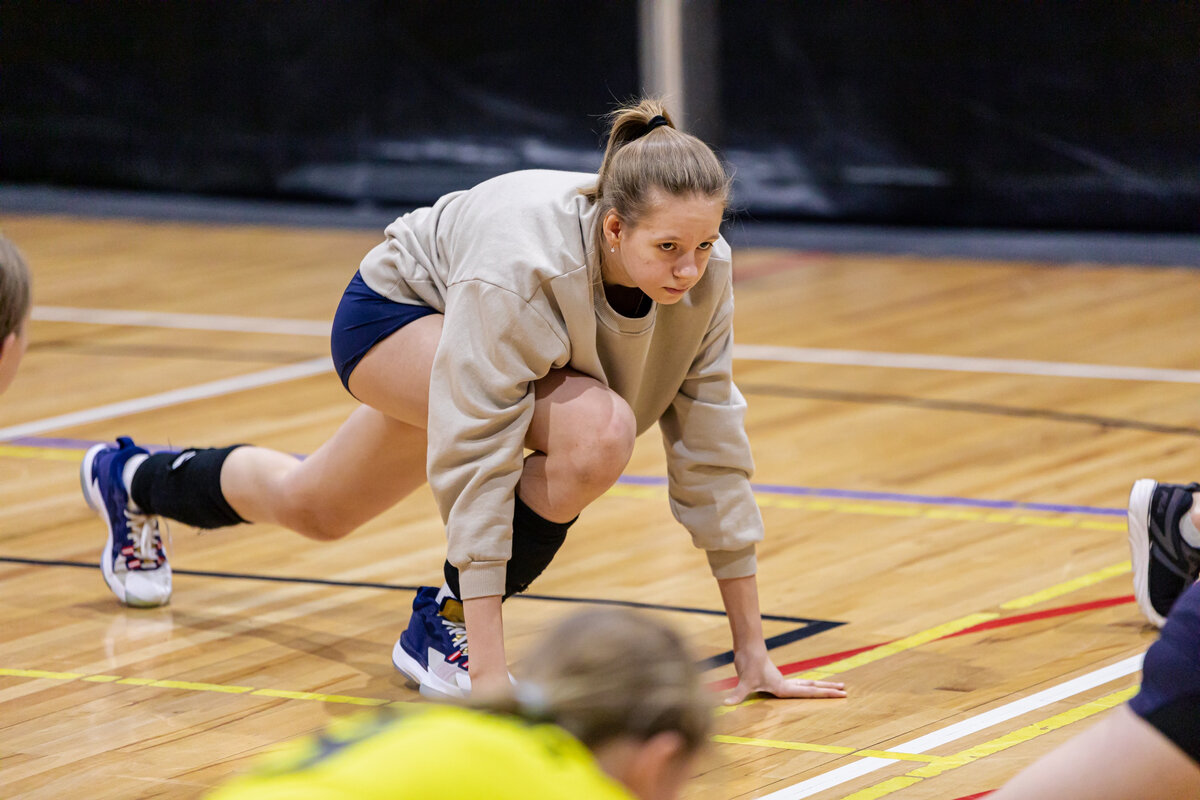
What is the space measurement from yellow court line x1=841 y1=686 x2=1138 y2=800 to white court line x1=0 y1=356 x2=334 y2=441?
91.6 inches

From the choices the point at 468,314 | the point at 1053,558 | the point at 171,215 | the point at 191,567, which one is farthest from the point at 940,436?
the point at 171,215

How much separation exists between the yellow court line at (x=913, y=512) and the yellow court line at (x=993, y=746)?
2.97 ft

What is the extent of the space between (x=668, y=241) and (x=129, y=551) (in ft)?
4.26

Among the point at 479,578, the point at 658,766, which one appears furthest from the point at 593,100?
the point at 658,766

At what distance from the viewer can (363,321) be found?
267 centimetres

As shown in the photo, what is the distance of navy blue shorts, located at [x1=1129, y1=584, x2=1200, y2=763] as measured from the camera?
1657mm

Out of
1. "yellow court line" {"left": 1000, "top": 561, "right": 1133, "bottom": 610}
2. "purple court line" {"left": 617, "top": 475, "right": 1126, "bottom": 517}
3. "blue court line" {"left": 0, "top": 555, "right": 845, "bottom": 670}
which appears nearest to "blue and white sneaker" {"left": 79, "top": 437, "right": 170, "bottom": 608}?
"blue court line" {"left": 0, "top": 555, "right": 845, "bottom": 670}

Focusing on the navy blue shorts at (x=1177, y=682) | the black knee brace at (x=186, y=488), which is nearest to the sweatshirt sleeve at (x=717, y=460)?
the black knee brace at (x=186, y=488)

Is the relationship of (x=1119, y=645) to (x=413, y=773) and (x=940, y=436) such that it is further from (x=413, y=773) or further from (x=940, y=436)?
(x=413, y=773)

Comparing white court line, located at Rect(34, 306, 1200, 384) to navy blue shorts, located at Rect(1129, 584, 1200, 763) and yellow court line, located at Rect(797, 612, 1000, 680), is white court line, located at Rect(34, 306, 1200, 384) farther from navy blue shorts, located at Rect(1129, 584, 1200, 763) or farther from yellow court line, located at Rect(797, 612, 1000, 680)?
navy blue shorts, located at Rect(1129, 584, 1200, 763)

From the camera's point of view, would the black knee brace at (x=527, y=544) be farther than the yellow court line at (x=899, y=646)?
No

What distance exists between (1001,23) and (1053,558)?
3.56 metres

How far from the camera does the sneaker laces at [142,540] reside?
10.3 ft

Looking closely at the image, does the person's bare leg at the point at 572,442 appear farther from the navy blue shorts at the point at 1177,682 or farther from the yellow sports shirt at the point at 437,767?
the yellow sports shirt at the point at 437,767
